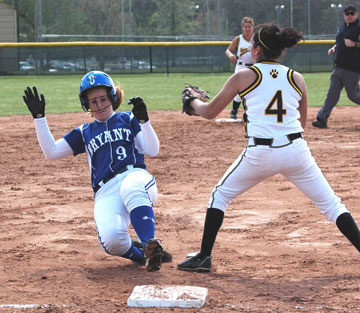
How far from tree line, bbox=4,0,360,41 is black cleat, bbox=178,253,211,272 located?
123 feet

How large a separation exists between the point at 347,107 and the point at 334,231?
32.2ft

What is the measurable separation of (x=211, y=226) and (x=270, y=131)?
719mm

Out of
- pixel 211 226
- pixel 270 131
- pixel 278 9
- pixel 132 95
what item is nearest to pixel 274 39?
pixel 270 131

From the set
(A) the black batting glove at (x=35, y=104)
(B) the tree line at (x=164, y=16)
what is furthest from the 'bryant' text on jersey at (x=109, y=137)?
(B) the tree line at (x=164, y=16)

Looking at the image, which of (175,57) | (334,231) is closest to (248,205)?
(334,231)

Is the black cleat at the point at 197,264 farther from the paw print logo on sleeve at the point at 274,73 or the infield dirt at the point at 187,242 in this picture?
the paw print logo on sleeve at the point at 274,73

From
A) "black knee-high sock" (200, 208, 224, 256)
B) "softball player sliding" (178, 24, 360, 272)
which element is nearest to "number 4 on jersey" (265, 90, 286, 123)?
"softball player sliding" (178, 24, 360, 272)

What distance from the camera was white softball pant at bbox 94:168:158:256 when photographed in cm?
431

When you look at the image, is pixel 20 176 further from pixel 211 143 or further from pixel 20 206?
pixel 211 143

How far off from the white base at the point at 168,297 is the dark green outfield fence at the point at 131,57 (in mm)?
25878

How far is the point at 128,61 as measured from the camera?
1188 inches

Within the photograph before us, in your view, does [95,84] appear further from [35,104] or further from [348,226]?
[348,226]

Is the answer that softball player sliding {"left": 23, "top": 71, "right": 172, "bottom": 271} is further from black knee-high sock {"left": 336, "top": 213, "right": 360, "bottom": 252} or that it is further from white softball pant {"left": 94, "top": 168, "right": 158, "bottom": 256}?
black knee-high sock {"left": 336, "top": 213, "right": 360, "bottom": 252}

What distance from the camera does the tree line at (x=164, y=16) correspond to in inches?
1630
